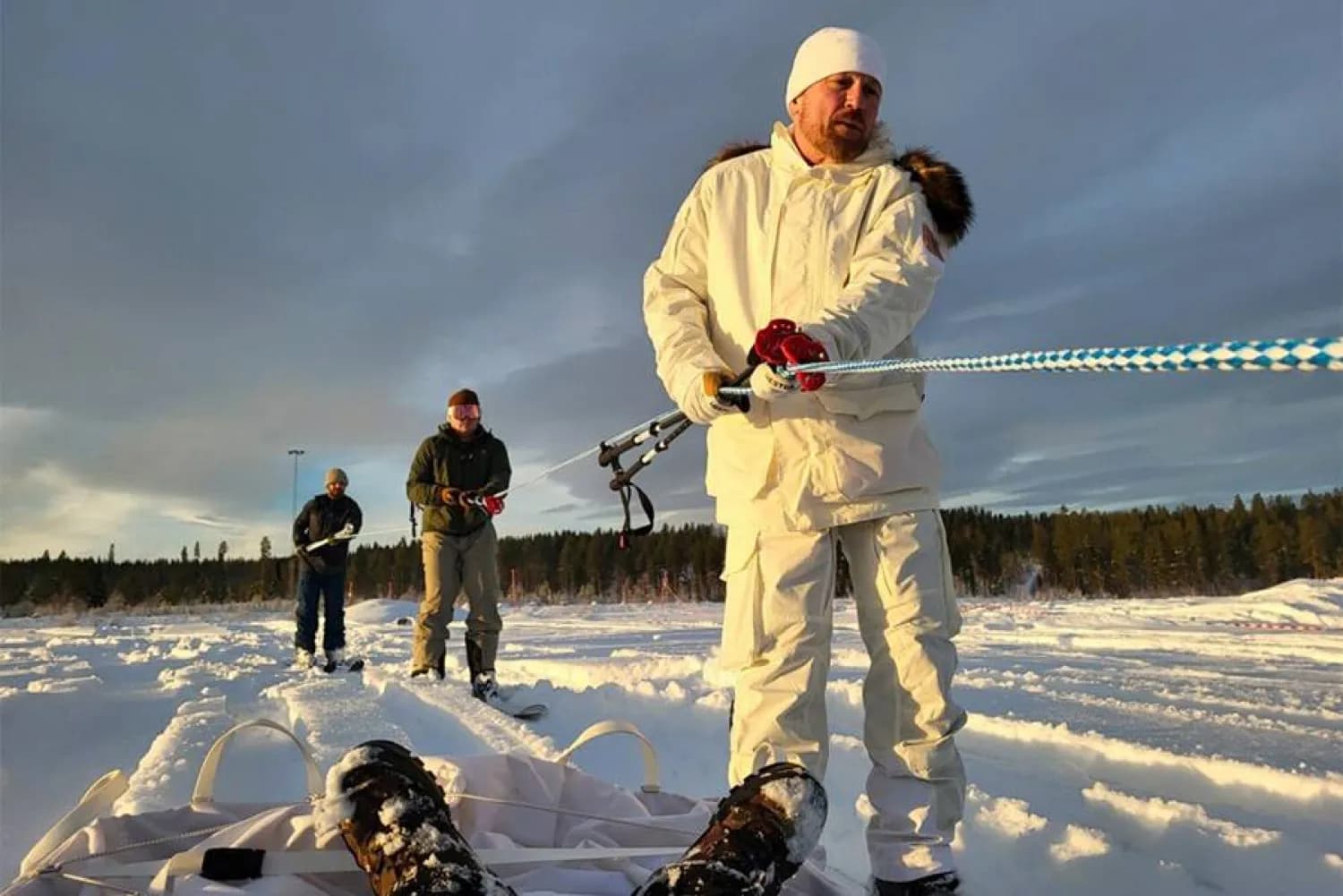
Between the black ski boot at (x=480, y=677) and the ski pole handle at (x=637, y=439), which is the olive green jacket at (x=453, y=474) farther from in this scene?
the ski pole handle at (x=637, y=439)

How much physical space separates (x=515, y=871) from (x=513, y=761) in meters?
0.39

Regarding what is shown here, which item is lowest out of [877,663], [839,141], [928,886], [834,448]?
[928,886]

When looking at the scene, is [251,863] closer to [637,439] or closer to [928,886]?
[928,886]

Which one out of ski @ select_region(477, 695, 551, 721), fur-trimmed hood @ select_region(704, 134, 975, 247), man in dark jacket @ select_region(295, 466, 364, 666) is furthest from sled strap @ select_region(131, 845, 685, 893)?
man in dark jacket @ select_region(295, 466, 364, 666)

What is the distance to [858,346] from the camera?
230 cm

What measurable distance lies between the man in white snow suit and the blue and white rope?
663 mm

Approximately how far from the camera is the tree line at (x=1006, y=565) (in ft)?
160

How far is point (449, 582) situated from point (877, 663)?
4772mm

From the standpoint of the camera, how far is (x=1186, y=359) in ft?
3.80

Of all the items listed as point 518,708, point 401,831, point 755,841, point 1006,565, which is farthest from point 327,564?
point 1006,565

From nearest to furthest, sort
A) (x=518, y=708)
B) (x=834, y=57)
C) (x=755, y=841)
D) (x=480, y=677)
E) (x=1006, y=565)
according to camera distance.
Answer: (x=755, y=841) → (x=834, y=57) → (x=518, y=708) → (x=480, y=677) → (x=1006, y=565)

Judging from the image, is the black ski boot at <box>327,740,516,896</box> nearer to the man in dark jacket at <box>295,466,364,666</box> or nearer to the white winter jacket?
the white winter jacket

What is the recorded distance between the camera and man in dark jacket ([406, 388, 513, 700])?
6594 mm

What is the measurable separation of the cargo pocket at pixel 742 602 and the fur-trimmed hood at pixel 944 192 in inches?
42.7
